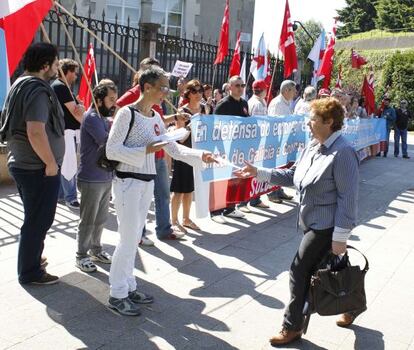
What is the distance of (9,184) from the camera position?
27.4 ft

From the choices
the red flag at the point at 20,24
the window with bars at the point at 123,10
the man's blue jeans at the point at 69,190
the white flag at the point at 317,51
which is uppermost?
the window with bars at the point at 123,10

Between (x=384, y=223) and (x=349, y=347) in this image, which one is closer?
(x=349, y=347)

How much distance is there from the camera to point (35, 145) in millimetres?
4090

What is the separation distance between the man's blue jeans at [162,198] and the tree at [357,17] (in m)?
63.4

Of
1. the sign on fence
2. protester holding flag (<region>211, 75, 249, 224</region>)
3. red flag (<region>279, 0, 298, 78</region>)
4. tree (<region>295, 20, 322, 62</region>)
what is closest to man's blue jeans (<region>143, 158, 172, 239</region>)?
protester holding flag (<region>211, 75, 249, 224</region>)

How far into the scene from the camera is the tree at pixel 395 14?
5467 centimetres

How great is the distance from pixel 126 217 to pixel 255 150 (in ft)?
12.5

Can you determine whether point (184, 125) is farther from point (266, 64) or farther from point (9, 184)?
point (266, 64)

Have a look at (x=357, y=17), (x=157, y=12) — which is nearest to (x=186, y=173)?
(x=157, y=12)

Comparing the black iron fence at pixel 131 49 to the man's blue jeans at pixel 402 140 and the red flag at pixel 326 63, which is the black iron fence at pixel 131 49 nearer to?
the red flag at pixel 326 63

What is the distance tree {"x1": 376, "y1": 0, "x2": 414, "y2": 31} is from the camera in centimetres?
5467

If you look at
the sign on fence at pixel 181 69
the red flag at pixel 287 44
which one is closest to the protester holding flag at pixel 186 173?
the sign on fence at pixel 181 69

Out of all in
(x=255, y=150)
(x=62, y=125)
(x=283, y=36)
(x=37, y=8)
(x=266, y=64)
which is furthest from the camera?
(x=266, y=64)

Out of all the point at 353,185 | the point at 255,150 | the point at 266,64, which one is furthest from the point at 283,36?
the point at 353,185
